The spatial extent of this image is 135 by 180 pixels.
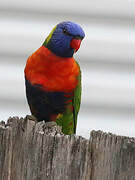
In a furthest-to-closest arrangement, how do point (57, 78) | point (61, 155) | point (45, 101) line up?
point (45, 101) → point (57, 78) → point (61, 155)

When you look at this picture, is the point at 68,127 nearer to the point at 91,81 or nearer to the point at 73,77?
the point at 73,77

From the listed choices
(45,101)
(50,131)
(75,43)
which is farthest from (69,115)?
(50,131)

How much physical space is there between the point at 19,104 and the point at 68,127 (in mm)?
693

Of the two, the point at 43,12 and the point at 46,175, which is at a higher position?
the point at 43,12

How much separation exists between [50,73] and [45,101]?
0.20 meters

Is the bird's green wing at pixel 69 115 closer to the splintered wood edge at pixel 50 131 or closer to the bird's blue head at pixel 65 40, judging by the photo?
the bird's blue head at pixel 65 40

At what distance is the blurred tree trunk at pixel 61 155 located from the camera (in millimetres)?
1491

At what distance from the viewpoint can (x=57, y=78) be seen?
279 centimetres

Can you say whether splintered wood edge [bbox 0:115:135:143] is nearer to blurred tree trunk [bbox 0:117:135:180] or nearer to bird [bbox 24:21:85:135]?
blurred tree trunk [bbox 0:117:135:180]

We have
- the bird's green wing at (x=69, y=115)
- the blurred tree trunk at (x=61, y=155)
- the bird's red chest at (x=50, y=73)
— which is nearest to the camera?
the blurred tree trunk at (x=61, y=155)

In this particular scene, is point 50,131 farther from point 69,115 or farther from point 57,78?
point 69,115

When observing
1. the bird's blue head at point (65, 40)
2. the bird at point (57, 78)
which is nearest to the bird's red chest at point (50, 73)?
the bird at point (57, 78)

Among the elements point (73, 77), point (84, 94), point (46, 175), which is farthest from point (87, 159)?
point (84, 94)

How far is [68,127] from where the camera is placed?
3.05 metres
